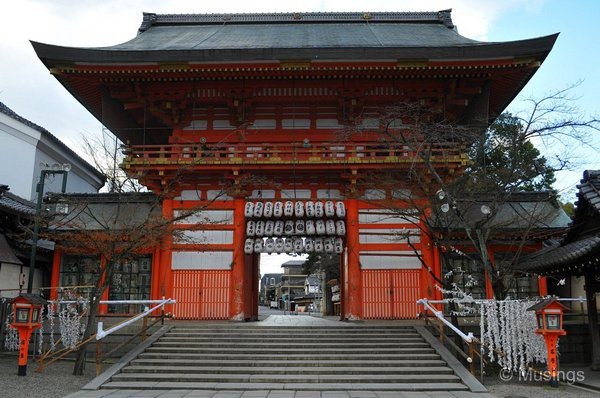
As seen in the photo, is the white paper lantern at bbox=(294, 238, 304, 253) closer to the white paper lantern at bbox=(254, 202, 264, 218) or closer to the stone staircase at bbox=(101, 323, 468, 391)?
the white paper lantern at bbox=(254, 202, 264, 218)

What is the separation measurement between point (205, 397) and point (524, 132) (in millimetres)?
8937

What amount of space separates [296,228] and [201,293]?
3736 mm

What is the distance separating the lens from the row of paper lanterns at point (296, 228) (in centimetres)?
1581

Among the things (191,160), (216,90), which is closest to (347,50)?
(216,90)

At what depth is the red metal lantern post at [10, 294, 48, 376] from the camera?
1084 centimetres

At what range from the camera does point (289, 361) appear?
11688mm

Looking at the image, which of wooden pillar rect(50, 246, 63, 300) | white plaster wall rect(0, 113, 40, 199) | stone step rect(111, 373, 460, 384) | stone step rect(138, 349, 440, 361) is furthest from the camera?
white plaster wall rect(0, 113, 40, 199)

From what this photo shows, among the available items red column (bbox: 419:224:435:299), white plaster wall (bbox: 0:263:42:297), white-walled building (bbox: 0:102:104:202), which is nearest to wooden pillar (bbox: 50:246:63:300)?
white plaster wall (bbox: 0:263:42:297)

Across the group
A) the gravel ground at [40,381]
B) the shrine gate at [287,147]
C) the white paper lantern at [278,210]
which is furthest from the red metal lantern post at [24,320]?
the white paper lantern at [278,210]

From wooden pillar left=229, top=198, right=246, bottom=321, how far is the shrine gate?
1.8 inches

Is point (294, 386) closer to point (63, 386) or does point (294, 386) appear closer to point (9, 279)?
point (63, 386)

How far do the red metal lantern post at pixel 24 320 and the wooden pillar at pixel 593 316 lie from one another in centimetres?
1331

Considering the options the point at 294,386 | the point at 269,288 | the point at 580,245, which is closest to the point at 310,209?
the point at 294,386

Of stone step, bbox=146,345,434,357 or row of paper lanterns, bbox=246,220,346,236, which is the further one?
row of paper lanterns, bbox=246,220,346,236
